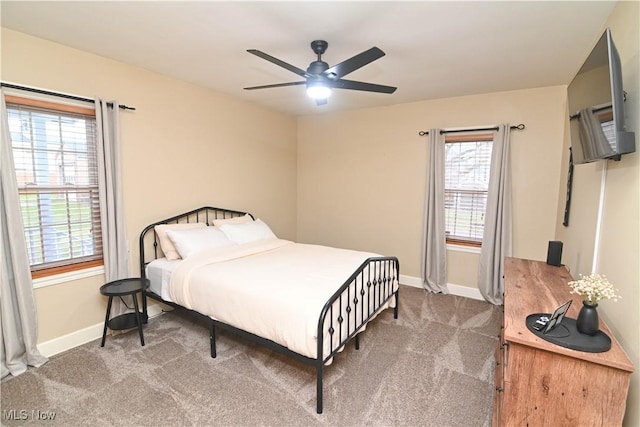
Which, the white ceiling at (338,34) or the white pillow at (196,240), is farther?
the white pillow at (196,240)

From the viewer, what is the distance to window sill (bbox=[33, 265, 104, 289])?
2.56m

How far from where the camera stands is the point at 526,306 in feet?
5.86

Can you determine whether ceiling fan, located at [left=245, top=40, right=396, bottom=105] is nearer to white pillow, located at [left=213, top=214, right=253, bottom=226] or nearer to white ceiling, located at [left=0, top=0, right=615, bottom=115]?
white ceiling, located at [left=0, top=0, right=615, bottom=115]

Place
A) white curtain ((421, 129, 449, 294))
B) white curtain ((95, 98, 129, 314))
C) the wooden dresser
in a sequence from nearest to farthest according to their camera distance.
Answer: the wooden dresser < white curtain ((95, 98, 129, 314)) < white curtain ((421, 129, 449, 294))

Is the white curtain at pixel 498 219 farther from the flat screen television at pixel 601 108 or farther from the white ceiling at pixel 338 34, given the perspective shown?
the flat screen television at pixel 601 108

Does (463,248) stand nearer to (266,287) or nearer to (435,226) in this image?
(435,226)

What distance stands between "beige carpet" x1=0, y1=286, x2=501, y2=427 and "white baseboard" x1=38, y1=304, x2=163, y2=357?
7cm

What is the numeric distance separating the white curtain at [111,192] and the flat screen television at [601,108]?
11.8 ft

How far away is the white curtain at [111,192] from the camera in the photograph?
2.81 meters

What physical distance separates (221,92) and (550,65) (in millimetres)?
3577

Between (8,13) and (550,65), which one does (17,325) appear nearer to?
(8,13)

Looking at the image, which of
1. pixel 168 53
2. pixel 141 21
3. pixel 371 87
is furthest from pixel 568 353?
pixel 168 53

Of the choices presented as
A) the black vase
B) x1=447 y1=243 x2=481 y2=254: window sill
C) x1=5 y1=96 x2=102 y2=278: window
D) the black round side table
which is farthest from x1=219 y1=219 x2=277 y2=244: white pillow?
the black vase

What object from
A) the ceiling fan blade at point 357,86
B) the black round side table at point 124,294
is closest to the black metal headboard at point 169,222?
the black round side table at point 124,294
